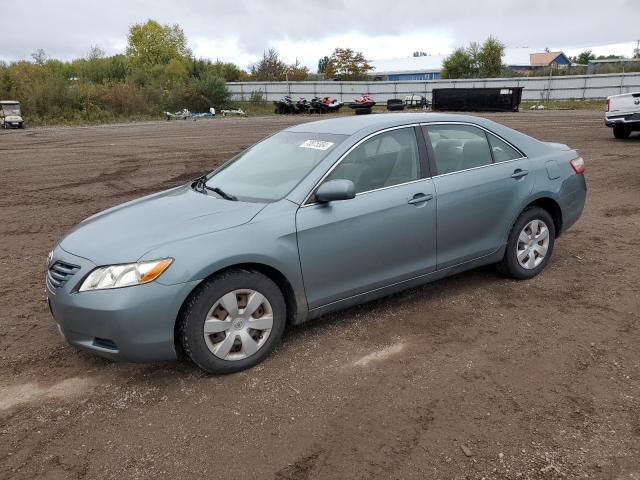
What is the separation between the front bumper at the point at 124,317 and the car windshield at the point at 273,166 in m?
1.02

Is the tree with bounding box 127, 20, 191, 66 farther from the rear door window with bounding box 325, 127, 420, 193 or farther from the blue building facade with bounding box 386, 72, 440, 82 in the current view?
the rear door window with bounding box 325, 127, 420, 193

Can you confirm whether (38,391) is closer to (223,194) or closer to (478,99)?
(223,194)

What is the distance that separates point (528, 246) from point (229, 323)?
298cm

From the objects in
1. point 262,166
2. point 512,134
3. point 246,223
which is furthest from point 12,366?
point 512,134

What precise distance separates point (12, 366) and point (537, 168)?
454 cm

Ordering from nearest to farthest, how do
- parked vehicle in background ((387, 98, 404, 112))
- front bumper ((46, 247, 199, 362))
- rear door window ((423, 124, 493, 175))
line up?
front bumper ((46, 247, 199, 362)), rear door window ((423, 124, 493, 175)), parked vehicle in background ((387, 98, 404, 112))

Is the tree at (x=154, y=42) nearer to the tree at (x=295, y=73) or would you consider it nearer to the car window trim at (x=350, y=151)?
the tree at (x=295, y=73)

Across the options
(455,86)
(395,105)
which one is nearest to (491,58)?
(455,86)

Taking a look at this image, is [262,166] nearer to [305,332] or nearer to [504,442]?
[305,332]

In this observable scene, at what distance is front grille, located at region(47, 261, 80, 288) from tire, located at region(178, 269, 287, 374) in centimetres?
75

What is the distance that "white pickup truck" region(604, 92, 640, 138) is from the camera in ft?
48.9

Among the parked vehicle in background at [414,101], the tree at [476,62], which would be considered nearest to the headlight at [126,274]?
the parked vehicle in background at [414,101]

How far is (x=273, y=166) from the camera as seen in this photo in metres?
4.25

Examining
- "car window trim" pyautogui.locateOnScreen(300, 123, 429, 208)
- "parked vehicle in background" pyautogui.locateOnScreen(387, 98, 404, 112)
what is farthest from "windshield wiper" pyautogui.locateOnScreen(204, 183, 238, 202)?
"parked vehicle in background" pyautogui.locateOnScreen(387, 98, 404, 112)
